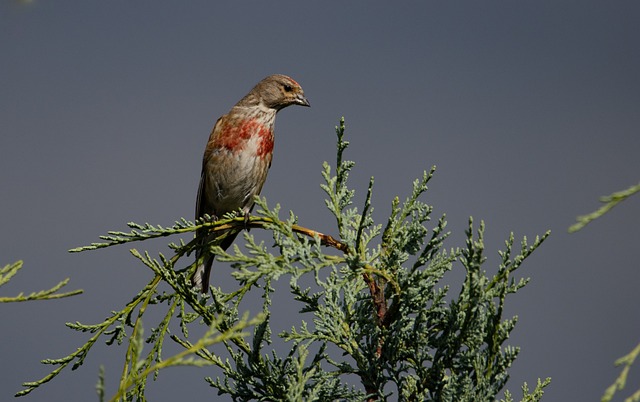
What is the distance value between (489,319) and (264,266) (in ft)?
2.67

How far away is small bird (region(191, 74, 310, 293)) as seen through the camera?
608cm

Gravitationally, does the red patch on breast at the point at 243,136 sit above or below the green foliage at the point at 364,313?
above

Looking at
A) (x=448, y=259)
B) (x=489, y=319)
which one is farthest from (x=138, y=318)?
(x=489, y=319)

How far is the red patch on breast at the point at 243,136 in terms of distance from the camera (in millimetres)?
6105

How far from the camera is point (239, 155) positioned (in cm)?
608

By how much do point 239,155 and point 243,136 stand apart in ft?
0.52

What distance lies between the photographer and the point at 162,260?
3490 mm

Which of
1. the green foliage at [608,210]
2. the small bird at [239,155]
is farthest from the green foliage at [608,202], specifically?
the small bird at [239,155]

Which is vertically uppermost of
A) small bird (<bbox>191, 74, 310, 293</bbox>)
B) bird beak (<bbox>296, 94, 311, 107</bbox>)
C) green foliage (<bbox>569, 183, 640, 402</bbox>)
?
bird beak (<bbox>296, 94, 311, 107</bbox>)

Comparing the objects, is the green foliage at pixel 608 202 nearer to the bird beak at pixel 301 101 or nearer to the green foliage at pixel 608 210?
the green foliage at pixel 608 210

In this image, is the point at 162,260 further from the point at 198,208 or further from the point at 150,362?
the point at 198,208

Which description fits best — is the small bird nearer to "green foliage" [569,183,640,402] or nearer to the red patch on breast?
the red patch on breast

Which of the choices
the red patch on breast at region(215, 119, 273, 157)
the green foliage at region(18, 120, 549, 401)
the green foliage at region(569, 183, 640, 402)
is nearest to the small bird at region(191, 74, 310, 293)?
the red patch on breast at region(215, 119, 273, 157)

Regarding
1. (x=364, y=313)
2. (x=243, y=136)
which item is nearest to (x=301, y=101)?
(x=243, y=136)
